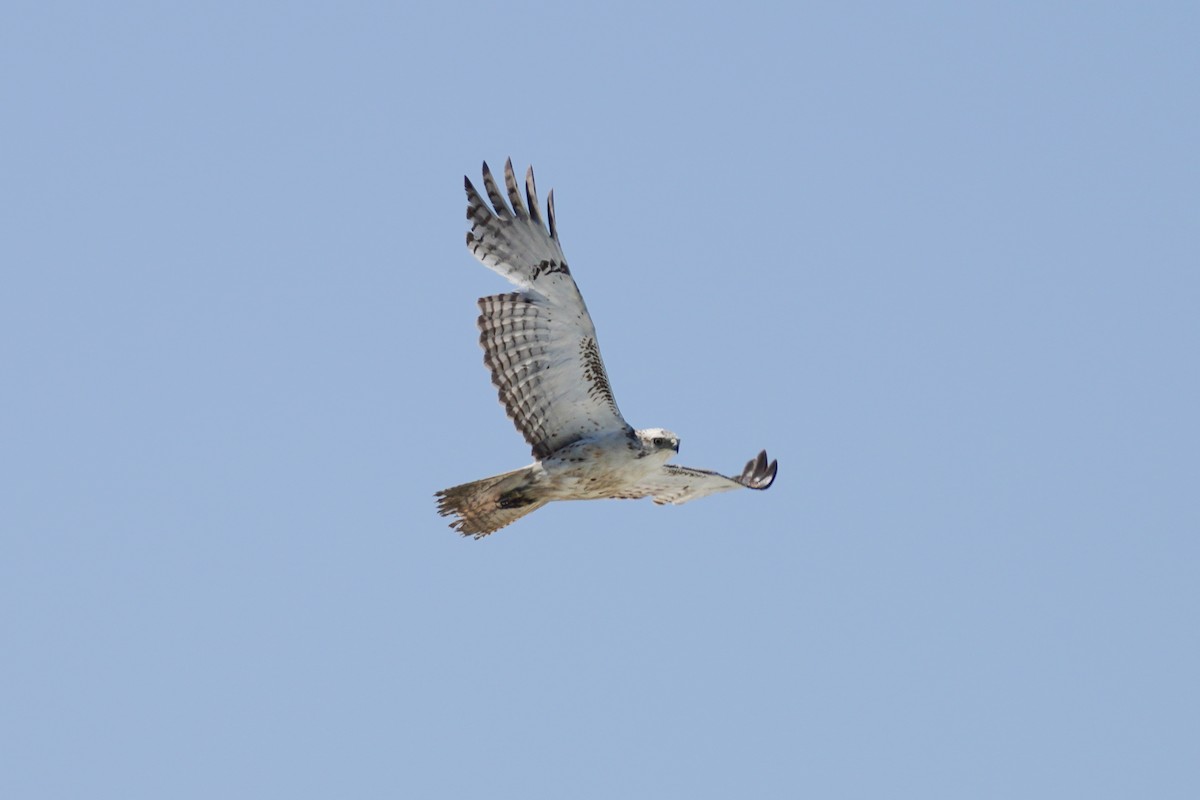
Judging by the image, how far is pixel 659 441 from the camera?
16.9 m

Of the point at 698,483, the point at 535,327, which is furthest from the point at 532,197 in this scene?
the point at 698,483

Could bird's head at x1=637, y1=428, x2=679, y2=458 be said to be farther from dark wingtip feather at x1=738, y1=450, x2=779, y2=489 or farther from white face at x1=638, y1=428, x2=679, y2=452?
dark wingtip feather at x1=738, y1=450, x2=779, y2=489

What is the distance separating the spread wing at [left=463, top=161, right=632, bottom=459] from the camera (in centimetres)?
1631

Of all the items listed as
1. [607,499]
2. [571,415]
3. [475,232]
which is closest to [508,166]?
[475,232]

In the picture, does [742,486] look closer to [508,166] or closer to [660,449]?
[660,449]

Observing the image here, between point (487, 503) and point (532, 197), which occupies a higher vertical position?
point (532, 197)

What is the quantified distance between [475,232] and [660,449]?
259cm

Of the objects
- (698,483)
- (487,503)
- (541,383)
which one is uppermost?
(541,383)

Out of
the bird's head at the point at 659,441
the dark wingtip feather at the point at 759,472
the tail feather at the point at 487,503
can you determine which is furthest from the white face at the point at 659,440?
the dark wingtip feather at the point at 759,472

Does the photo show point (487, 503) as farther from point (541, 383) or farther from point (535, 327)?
point (535, 327)

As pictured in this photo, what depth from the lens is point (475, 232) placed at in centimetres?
1642

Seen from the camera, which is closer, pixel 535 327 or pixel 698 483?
pixel 535 327

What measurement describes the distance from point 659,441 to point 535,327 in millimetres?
1573

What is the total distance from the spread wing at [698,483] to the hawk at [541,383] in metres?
0.91
